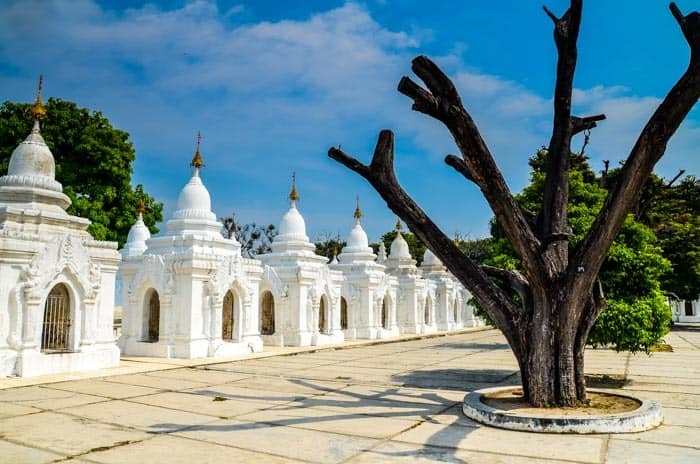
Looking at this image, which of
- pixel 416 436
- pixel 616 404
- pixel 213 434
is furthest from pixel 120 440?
pixel 616 404

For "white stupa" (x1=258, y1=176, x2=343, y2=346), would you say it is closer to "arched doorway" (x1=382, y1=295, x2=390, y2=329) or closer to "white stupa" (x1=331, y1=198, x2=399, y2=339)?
"white stupa" (x1=331, y1=198, x2=399, y2=339)

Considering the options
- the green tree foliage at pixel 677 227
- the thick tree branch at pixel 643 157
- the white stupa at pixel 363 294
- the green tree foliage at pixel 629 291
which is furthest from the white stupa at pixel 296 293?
the green tree foliage at pixel 677 227

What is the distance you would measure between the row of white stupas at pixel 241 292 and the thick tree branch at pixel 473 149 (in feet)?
39.8

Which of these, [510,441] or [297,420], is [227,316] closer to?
[297,420]

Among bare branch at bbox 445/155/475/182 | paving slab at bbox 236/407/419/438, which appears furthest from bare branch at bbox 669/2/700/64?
paving slab at bbox 236/407/419/438

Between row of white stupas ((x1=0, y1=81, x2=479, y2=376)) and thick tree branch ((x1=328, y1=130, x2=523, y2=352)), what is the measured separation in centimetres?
937

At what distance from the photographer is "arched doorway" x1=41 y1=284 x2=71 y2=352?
14.7m

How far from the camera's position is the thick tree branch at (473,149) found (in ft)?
27.8

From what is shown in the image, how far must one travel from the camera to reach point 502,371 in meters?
15.2

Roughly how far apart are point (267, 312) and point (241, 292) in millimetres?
4445

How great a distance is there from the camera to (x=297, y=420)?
27.7 feet

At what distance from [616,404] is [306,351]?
13.5 m

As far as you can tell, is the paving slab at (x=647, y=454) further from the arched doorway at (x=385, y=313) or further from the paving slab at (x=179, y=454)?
the arched doorway at (x=385, y=313)

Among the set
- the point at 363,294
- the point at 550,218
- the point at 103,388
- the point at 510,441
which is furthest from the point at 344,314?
the point at 510,441
